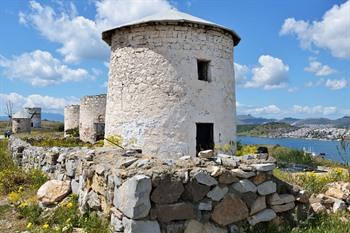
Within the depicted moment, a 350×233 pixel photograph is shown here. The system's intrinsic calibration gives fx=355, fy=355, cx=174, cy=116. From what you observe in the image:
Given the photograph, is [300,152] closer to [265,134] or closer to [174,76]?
[174,76]

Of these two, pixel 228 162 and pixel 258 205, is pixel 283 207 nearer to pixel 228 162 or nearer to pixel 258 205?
pixel 258 205

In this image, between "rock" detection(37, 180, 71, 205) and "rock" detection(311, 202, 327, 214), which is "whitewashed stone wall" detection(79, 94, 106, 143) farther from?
"rock" detection(311, 202, 327, 214)

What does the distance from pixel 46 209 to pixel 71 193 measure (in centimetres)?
73

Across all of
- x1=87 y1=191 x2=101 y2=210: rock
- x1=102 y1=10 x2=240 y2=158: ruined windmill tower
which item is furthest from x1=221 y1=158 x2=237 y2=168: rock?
x1=102 y1=10 x2=240 y2=158: ruined windmill tower

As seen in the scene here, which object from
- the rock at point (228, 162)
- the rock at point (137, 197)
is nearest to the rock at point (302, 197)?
the rock at point (228, 162)

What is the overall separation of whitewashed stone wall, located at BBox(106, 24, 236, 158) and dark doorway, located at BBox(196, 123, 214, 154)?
0.49 feet

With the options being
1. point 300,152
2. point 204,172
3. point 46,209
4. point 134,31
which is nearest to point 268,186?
point 204,172

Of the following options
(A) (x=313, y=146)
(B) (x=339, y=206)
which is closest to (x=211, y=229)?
(B) (x=339, y=206)

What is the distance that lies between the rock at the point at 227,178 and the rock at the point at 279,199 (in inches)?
32.6

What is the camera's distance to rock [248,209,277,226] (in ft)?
18.9

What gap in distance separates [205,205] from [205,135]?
21.9 ft

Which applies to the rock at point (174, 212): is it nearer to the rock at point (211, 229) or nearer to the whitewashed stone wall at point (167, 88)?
the rock at point (211, 229)

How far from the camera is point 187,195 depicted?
17.5 feet

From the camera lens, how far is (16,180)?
31.2 feet
